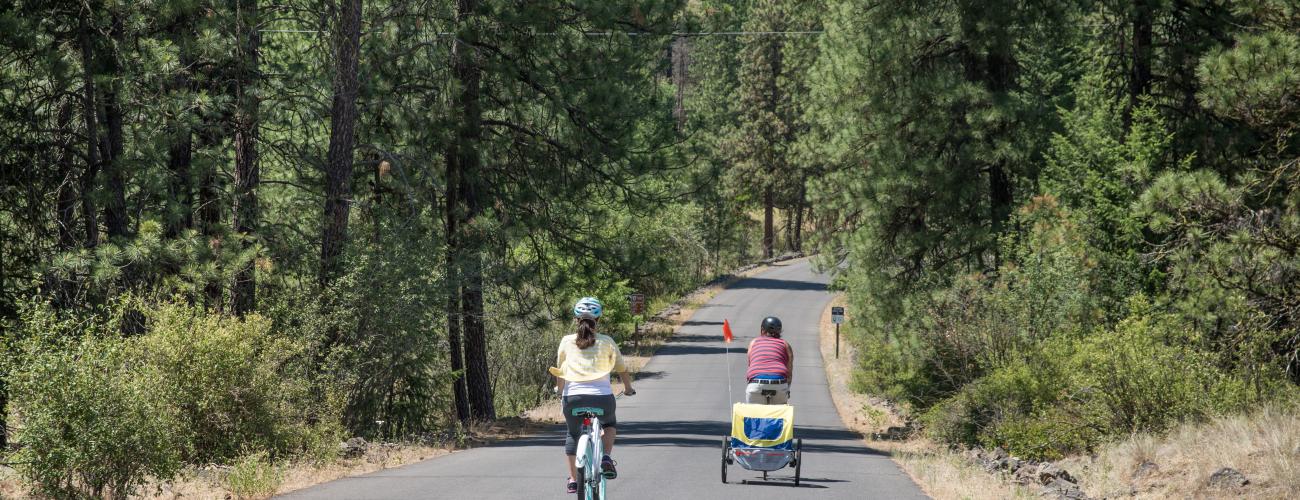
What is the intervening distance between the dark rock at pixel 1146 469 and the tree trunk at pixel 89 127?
12.6 meters

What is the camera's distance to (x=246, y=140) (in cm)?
1934

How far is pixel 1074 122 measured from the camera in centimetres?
2317

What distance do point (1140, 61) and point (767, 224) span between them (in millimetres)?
73530

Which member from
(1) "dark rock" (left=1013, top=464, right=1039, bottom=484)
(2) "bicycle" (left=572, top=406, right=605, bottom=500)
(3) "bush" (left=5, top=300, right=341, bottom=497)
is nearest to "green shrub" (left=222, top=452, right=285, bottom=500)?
(3) "bush" (left=5, top=300, right=341, bottom=497)

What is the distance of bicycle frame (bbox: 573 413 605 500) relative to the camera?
912 cm

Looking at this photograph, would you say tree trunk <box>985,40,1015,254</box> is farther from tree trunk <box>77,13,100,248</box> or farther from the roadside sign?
the roadside sign

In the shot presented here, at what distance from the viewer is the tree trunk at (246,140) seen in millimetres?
17312

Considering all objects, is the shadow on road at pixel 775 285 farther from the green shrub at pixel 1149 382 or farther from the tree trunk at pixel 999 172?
the green shrub at pixel 1149 382

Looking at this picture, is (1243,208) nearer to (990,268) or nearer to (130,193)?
(990,268)

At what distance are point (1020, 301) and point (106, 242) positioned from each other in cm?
1351

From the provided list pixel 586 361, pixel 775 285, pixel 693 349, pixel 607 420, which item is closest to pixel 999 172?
pixel 607 420

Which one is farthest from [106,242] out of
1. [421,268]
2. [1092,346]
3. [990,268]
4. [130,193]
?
[990,268]

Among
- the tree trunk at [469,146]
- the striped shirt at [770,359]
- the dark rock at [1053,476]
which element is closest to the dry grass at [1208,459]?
the dark rock at [1053,476]

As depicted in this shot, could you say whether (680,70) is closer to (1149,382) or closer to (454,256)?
(454,256)
